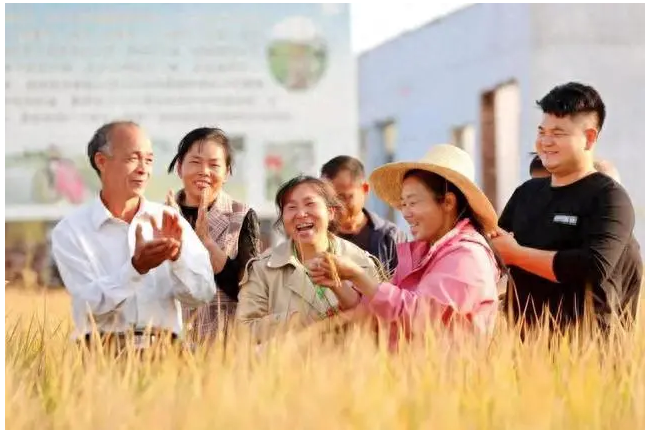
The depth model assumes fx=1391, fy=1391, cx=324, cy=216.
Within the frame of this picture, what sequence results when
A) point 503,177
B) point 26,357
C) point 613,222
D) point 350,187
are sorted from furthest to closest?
point 503,177 < point 350,187 < point 26,357 < point 613,222

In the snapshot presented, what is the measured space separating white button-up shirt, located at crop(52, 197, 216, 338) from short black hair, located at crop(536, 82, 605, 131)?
4.08 feet

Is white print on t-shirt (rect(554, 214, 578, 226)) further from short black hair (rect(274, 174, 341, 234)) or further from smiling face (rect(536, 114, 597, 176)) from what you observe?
short black hair (rect(274, 174, 341, 234))

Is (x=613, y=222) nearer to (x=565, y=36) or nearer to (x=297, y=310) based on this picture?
(x=297, y=310)

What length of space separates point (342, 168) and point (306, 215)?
150 centimetres

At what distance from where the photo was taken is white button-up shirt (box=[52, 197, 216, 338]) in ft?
14.1

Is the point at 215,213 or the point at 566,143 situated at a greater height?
the point at 566,143

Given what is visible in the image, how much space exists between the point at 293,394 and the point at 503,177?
382 inches

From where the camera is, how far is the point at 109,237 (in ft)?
14.6

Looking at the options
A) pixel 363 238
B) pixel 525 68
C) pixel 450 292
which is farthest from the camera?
pixel 525 68

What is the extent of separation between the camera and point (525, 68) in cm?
1233

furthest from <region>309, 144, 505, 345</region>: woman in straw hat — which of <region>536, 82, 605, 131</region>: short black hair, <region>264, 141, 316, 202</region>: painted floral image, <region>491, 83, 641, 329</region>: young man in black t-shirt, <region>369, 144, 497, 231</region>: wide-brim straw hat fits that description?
<region>264, 141, 316, 202</region>: painted floral image

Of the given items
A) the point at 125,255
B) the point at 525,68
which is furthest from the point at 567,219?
the point at 525,68

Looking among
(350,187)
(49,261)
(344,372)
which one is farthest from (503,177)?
(344,372)

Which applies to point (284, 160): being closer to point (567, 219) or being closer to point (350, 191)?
point (350, 191)
